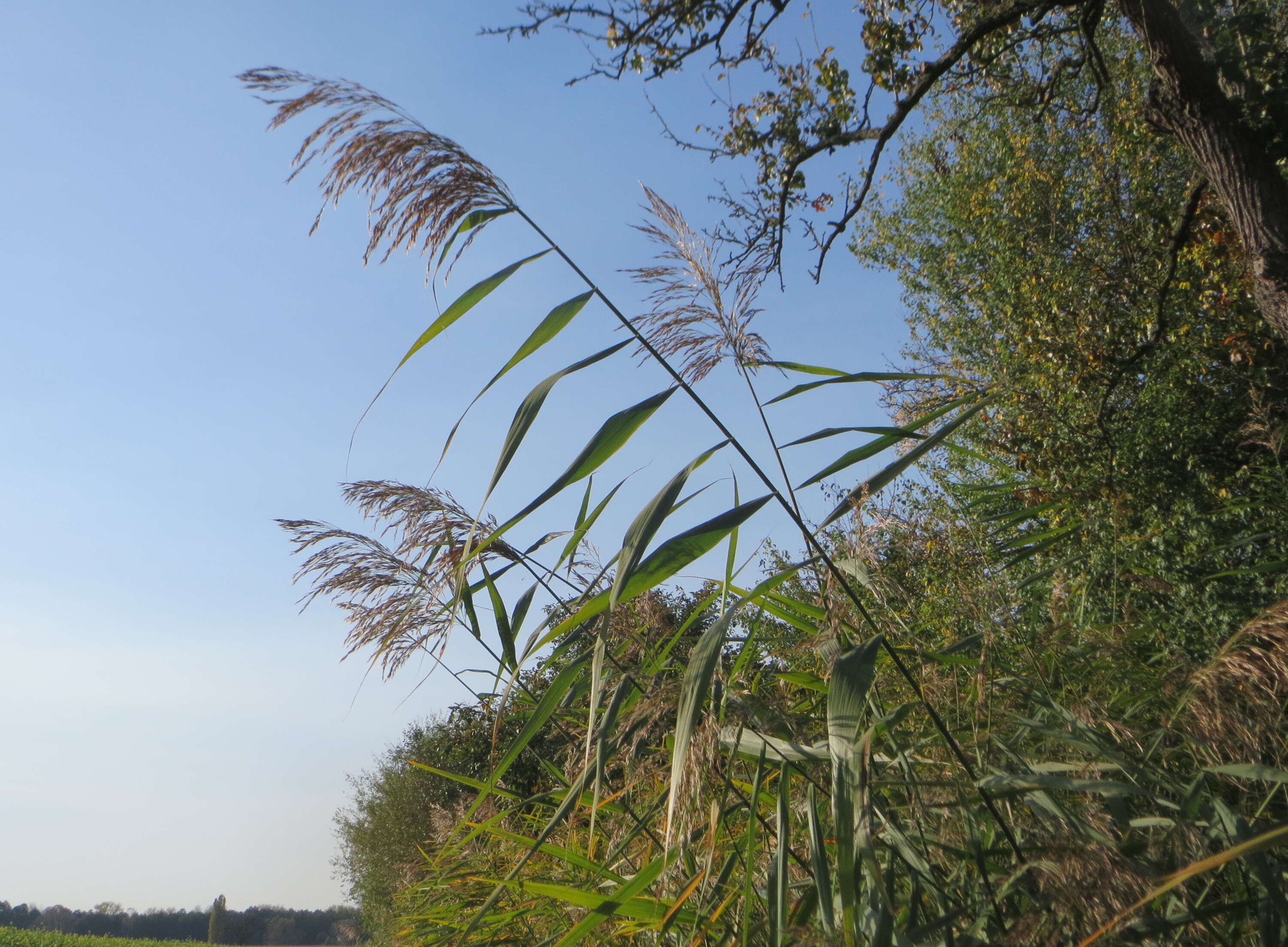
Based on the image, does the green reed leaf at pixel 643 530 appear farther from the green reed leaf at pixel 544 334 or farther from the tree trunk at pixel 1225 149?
the tree trunk at pixel 1225 149

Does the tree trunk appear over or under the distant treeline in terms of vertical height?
over

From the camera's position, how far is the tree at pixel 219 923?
32062 mm

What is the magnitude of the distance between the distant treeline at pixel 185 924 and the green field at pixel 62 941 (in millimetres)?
5902

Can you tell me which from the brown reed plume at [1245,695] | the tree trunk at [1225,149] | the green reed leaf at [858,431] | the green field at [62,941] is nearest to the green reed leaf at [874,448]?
the green reed leaf at [858,431]

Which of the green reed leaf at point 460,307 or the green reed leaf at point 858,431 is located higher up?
the green reed leaf at point 460,307

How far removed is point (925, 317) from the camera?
1258 centimetres

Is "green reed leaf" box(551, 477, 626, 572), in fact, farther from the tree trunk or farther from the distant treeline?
→ the distant treeline

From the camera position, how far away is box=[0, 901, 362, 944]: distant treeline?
33375 millimetres

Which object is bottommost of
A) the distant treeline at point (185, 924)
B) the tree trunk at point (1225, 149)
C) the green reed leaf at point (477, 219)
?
the distant treeline at point (185, 924)

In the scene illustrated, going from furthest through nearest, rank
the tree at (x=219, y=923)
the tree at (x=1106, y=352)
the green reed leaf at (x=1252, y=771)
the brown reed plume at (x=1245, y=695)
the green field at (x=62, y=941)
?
1. the tree at (x=219, y=923)
2. the green field at (x=62, y=941)
3. the tree at (x=1106, y=352)
4. the brown reed plume at (x=1245, y=695)
5. the green reed leaf at (x=1252, y=771)

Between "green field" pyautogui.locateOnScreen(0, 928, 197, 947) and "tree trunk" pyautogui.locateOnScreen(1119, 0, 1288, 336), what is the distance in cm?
2618

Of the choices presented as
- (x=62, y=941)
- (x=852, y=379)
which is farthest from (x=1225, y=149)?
(x=62, y=941)

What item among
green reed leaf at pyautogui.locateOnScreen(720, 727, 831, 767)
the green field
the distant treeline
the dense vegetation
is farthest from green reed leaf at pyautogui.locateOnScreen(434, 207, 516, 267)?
the distant treeline

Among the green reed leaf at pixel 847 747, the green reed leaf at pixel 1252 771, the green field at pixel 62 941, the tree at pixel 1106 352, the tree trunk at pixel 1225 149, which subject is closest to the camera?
the green reed leaf at pixel 847 747
